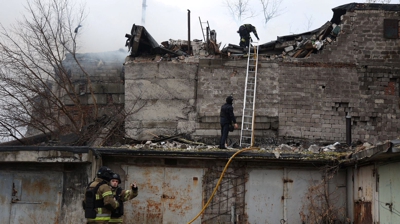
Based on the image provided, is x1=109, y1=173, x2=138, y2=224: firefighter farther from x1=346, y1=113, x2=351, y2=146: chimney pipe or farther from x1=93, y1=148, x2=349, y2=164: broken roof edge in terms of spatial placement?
x1=346, y1=113, x2=351, y2=146: chimney pipe

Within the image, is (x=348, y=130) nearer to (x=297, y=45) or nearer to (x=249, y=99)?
(x=249, y=99)

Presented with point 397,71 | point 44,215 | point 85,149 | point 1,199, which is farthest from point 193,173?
point 397,71

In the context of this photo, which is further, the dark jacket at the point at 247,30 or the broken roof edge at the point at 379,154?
the dark jacket at the point at 247,30

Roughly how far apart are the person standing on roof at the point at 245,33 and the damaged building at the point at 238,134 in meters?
0.52

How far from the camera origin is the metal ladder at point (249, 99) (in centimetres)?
1590

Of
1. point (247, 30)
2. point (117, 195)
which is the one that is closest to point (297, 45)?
point (247, 30)

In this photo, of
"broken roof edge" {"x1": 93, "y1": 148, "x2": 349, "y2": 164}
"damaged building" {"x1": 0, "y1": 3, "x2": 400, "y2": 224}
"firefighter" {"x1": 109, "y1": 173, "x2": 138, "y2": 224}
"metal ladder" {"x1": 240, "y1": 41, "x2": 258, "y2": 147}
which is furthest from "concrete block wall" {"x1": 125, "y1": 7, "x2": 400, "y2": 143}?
"firefighter" {"x1": 109, "y1": 173, "x2": 138, "y2": 224}

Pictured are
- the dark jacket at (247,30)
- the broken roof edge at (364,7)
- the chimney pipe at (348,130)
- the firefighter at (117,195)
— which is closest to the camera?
the firefighter at (117,195)

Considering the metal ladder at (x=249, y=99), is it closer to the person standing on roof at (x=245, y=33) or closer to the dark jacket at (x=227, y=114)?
the person standing on roof at (x=245, y=33)

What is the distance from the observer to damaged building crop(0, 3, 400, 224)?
12.3m

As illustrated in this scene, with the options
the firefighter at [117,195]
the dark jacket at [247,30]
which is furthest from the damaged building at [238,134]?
the firefighter at [117,195]

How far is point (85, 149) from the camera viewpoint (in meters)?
12.0

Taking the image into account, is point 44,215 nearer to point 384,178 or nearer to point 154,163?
point 154,163

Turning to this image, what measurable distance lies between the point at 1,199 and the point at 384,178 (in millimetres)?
8415
